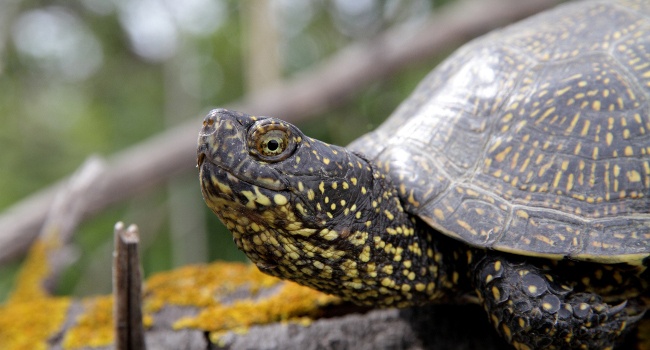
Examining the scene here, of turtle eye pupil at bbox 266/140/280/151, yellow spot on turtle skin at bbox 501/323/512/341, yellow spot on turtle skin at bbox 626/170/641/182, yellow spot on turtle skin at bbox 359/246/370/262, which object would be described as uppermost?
turtle eye pupil at bbox 266/140/280/151

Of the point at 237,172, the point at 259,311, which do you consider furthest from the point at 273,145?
the point at 259,311

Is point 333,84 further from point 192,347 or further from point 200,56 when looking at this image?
point 200,56

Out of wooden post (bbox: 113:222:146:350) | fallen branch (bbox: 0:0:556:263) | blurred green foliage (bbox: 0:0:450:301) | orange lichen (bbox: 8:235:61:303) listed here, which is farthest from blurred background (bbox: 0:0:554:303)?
wooden post (bbox: 113:222:146:350)

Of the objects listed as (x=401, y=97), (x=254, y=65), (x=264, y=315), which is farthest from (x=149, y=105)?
(x=264, y=315)

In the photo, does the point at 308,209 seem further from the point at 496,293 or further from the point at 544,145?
the point at 544,145

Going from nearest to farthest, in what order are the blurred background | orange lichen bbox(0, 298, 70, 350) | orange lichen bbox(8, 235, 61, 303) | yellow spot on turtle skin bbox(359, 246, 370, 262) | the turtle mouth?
the turtle mouth < yellow spot on turtle skin bbox(359, 246, 370, 262) < orange lichen bbox(0, 298, 70, 350) < orange lichen bbox(8, 235, 61, 303) < the blurred background

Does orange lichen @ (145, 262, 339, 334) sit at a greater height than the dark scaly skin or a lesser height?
lesser

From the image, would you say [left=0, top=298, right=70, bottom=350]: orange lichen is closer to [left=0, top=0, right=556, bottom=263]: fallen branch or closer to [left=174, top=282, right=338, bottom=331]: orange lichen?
[left=174, top=282, right=338, bottom=331]: orange lichen
